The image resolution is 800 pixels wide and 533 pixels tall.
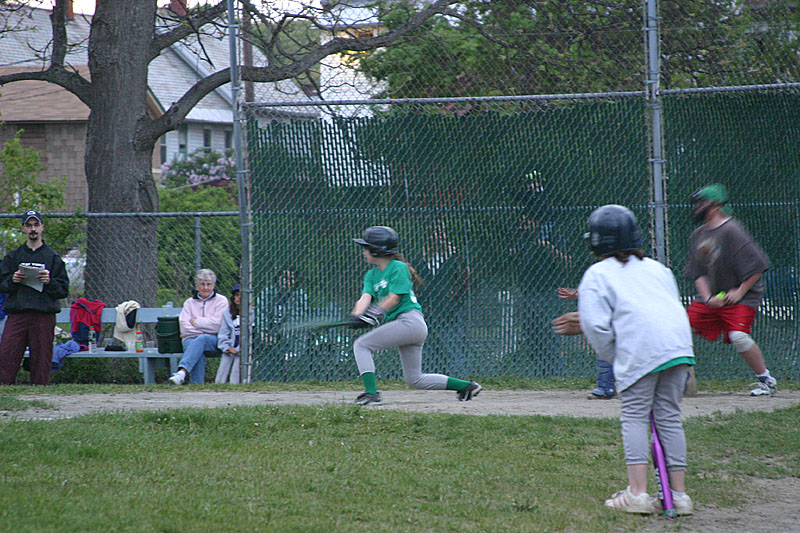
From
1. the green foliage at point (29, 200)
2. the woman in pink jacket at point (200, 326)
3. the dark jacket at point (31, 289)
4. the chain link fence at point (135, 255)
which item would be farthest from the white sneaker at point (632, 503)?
the green foliage at point (29, 200)

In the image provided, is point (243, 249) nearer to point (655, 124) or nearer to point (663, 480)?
point (655, 124)

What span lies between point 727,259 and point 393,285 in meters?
2.80

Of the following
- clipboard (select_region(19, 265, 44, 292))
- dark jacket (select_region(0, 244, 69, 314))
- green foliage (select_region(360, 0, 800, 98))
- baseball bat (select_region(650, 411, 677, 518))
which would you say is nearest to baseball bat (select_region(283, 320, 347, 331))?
dark jacket (select_region(0, 244, 69, 314))

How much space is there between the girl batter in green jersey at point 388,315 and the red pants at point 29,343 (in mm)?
4271

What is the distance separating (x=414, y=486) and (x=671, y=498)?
1.37 m

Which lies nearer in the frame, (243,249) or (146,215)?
(243,249)

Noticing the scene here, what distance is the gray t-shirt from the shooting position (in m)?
7.45

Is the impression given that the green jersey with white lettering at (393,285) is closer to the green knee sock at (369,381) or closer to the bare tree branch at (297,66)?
the green knee sock at (369,381)

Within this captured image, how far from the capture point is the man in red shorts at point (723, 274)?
7.47m

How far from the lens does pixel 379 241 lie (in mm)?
7238

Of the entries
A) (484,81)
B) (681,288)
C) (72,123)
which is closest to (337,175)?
(484,81)

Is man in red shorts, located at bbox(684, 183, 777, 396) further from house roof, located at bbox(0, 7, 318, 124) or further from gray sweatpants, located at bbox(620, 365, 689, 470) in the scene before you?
house roof, located at bbox(0, 7, 318, 124)

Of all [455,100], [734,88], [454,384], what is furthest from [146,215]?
[734,88]

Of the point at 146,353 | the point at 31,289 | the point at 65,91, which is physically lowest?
the point at 146,353
